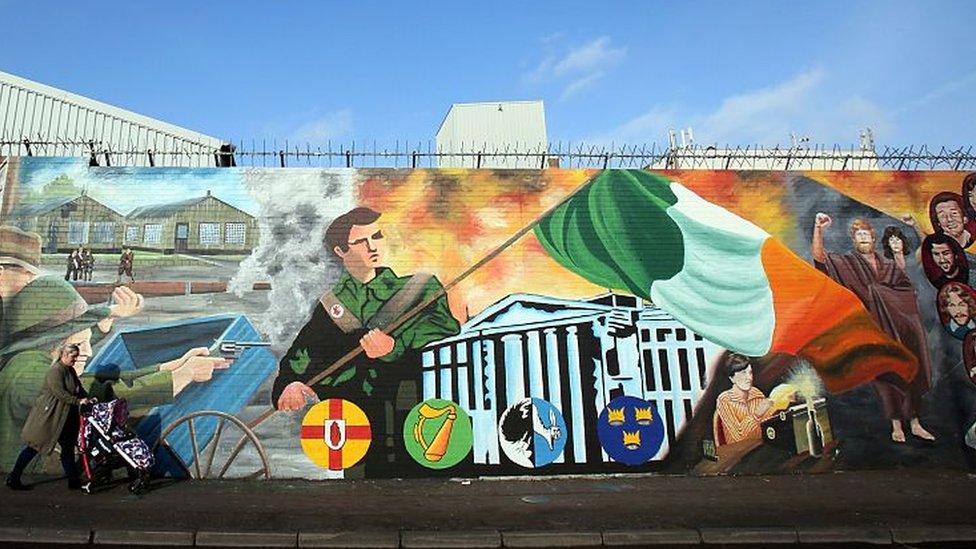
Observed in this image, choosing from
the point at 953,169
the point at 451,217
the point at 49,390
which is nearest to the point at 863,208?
the point at 953,169

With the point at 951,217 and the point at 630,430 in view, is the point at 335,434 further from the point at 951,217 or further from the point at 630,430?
the point at 951,217

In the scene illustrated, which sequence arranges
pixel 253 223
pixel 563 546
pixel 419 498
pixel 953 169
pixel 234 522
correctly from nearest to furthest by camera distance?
pixel 563 546 < pixel 234 522 < pixel 419 498 < pixel 253 223 < pixel 953 169

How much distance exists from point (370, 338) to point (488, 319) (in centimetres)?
168

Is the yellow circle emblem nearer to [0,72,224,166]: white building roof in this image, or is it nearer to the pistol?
the pistol

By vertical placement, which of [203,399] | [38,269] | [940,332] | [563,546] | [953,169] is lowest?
[563,546]

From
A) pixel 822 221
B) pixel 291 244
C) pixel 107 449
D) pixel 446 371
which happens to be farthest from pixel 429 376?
pixel 822 221

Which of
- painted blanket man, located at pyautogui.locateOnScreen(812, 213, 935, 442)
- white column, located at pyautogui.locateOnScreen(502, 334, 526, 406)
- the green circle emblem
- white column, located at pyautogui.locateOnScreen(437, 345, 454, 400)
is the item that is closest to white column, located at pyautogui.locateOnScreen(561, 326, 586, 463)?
white column, located at pyautogui.locateOnScreen(502, 334, 526, 406)

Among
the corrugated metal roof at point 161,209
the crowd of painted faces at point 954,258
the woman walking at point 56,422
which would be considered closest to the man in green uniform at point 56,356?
the woman walking at point 56,422

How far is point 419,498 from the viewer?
298 inches

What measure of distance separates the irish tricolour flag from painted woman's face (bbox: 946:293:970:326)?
0.96 meters

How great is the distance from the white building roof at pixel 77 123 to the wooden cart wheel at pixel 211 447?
440 centimetres

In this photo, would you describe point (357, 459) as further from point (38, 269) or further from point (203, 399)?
point (38, 269)

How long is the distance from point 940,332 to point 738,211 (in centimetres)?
345

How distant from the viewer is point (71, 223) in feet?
30.4
